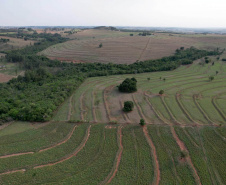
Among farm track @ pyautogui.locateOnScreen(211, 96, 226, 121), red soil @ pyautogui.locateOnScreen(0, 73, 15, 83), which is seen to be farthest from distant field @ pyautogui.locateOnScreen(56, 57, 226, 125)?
red soil @ pyautogui.locateOnScreen(0, 73, 15, 83)

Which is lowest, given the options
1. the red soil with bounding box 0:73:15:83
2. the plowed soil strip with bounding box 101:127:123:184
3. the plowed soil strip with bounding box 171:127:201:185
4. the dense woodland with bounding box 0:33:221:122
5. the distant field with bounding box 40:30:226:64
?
the plowed soil strip with bounding box 101:127:123:184

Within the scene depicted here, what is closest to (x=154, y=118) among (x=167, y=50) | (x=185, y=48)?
(x=167, y=50)

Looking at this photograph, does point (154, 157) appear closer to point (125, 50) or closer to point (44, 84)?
point (44, 84)

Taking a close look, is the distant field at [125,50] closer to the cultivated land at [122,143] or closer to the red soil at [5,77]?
the red soil at [5,77]

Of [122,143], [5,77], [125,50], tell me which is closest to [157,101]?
[122,143]

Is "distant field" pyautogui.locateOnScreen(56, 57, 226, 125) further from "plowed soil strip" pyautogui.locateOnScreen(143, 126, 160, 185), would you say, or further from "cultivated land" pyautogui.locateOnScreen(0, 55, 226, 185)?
"plowed soil strip" pyautogui.locateOnScreen(143, 126, 160, 185)
